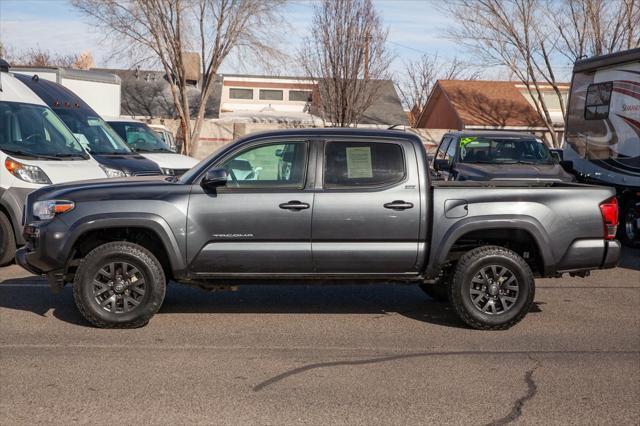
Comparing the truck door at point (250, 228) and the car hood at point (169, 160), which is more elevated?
the car hood at point (169, 160)

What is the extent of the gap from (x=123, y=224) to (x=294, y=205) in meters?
1.56

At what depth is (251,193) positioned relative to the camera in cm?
752

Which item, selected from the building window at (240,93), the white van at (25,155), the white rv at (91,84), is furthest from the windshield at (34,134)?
the building window at (240,93)

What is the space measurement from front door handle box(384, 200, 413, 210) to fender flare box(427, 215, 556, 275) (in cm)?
44

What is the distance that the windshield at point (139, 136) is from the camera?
57.4 feet

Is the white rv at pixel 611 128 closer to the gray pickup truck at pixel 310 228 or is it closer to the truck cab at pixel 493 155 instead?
the truck cab at pixel 493 155

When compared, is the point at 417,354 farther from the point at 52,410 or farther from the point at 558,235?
the point at 52,410

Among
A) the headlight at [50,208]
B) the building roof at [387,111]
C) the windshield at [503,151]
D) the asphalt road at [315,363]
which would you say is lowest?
the asphalt road at [315,363]

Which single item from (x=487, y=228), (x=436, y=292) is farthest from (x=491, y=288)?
(x=436, y=292)

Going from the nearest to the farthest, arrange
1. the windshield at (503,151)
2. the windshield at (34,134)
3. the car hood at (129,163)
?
the windshield at (34,134), the car hood at (129,163), the windshield at (503,151)

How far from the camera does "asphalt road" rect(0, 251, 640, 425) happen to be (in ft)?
17.8

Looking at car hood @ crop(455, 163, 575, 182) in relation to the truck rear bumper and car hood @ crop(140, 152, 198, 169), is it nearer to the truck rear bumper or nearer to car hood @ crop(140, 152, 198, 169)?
the truck rear bumper

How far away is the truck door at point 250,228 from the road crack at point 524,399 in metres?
2.24

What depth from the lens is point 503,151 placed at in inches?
589
